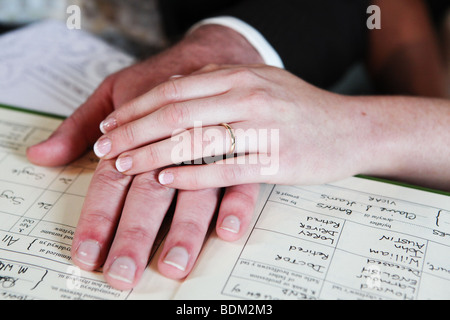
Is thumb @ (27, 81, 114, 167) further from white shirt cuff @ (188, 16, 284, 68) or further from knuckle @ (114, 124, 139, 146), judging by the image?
white shirt cuff @ (188, 16, 284, 68)

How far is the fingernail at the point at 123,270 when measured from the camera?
0.54m

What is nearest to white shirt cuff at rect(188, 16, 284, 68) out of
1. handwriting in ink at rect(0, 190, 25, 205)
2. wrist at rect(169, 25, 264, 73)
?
wrist at rect(169, 25, 264, 73)

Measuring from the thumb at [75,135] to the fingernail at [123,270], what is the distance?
0.27 metres

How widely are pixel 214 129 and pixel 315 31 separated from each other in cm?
56

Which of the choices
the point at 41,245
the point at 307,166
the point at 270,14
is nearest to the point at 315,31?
the point at 270,14

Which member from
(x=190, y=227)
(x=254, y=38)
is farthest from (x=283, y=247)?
(x=254, y=38)

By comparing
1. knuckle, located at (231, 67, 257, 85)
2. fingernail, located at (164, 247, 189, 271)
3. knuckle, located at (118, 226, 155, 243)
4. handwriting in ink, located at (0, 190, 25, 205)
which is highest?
knuckle, located at (231, 67, 257, 85)

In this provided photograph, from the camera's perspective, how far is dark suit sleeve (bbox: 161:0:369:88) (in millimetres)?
1021

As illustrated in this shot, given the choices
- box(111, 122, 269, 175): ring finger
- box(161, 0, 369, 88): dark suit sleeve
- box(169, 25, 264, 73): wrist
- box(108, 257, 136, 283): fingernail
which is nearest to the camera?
box(108, 257, 136, 283): fingernail

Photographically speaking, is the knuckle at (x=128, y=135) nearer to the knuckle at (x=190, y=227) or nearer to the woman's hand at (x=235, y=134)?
the woman's hand at (x=235, y=134)

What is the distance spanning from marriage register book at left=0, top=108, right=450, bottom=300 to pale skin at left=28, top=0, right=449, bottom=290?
0.02m

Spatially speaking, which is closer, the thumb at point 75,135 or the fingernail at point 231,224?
the fingernail at point 231,224

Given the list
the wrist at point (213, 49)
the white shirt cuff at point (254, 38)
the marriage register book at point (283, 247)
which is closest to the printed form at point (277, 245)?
the marriage register book at point (283, 247)

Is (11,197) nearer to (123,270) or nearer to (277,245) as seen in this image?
(123,270)
